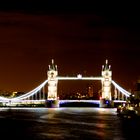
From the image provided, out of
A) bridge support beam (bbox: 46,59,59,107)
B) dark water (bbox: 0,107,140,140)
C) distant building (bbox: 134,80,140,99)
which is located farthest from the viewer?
bridge support beam (bbox: 46,59,59,107)

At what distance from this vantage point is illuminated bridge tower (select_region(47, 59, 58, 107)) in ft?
545

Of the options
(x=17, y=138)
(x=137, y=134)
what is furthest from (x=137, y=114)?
(x=17, y=138)

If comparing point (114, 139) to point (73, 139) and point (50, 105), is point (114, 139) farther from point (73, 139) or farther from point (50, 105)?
point (50, 105)

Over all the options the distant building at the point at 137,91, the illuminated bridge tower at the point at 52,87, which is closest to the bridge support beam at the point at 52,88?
the illuminated bridge tower at the point at 52,87

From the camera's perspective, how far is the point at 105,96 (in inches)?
6767

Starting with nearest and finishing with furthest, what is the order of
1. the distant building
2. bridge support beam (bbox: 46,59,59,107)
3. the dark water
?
the dark water → the distant building → bridge support beam (bbox: 46,59,59,107)

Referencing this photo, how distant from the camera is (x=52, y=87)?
571 ft

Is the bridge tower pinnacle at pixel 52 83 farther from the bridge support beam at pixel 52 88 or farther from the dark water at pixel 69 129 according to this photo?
the dark water at pixel 69 129

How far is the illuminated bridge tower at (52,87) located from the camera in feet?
545

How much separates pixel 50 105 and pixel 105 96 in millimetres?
14811

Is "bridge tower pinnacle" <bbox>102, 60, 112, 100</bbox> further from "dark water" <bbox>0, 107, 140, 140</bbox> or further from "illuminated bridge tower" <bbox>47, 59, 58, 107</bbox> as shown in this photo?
"dark water" <bbox>0, 107, 140, 140</bbox>

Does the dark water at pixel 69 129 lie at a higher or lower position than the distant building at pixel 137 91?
lower

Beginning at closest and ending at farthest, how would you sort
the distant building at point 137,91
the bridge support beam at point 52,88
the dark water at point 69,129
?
the dark water at point 69,129 < the distant building at point 137,91 < the bridge support beam at point 52,88

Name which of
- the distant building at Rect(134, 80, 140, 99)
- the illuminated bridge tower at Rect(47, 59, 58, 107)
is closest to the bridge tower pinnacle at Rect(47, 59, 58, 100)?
the illuminated bridge tower at Rect(47, 59, 58, 107)
